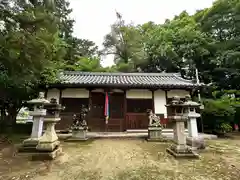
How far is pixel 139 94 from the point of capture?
965 centimetres

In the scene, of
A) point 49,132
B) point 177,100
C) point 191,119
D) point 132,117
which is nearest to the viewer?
point 49,132

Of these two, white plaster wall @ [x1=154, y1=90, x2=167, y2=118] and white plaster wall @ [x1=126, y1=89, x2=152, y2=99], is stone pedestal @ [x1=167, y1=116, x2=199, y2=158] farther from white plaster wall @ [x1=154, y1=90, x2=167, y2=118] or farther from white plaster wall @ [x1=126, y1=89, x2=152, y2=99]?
white plaster wall @ [x1=126, y1=89, x2=152, y2=99]

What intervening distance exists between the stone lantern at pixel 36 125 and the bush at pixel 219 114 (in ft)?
26.4

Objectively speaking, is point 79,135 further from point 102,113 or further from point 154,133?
point 154,133

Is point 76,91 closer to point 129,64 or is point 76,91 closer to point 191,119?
point 191,119

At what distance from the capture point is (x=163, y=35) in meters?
15.4

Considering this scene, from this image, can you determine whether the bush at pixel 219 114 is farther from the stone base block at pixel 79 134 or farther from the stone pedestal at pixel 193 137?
the stone base block at pixel 79 134

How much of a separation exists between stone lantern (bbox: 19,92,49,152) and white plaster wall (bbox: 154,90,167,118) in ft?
21.1

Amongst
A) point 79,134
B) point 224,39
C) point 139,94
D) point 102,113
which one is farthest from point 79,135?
point 224,39

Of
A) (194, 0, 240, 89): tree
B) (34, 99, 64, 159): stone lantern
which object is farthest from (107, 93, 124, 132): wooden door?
(194, 0, 240, 89): tree

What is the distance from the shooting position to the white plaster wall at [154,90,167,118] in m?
9.34

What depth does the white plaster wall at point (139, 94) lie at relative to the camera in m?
9.59

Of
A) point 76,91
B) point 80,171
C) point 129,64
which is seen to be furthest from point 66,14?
point 80,171

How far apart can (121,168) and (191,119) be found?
3247 mm
